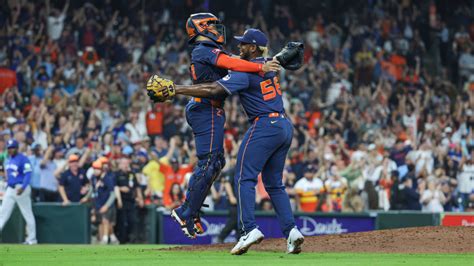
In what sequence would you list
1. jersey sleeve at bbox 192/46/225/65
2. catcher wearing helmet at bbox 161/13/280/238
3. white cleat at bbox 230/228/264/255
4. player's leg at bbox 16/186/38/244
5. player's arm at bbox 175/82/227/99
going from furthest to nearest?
player's leg at bbox 16/186/38/244, catcher wearing helmet at bbox 161/13/280/238, jersey sleeve at bbox 192/46/225/65, player's arm at bbox 175/82/227/99, white cleat at bbox 230/228/264/255

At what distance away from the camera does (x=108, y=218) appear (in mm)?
20359

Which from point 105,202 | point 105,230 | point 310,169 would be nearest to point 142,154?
point 105,202

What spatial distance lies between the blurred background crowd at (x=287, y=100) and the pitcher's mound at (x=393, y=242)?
23.6ft

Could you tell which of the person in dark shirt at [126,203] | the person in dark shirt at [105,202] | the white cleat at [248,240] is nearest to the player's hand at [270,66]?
the white cleat at [248,240]

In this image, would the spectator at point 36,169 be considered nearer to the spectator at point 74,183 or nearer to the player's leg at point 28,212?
the spectator at point 74,183

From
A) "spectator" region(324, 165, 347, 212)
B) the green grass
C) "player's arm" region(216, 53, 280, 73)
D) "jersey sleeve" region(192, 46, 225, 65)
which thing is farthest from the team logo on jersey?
"player's arm" region(216, 53, 280, 73)

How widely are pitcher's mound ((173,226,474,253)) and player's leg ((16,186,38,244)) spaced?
733 centimetres

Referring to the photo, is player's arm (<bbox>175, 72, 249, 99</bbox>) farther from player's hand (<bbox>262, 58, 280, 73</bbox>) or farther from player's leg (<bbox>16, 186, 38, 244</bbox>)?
player's leg (<bbox>16, 186, 38, 244</bbox>)

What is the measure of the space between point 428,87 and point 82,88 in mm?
9093

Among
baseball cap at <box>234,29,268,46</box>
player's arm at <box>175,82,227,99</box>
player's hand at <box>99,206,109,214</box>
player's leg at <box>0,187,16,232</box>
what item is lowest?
player's hand at <box>99,206,109,214</box>

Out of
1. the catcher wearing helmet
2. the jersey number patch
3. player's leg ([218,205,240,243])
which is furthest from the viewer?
player's leg ([218,205,240,243])

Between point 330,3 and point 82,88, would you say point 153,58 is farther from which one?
point 330,3

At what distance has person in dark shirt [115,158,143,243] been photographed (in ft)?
67.5

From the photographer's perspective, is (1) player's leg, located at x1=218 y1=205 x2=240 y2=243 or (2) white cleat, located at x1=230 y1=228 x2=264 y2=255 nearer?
(2) white cleat, located at x1=230 y1=228 x2=264 y2=255
